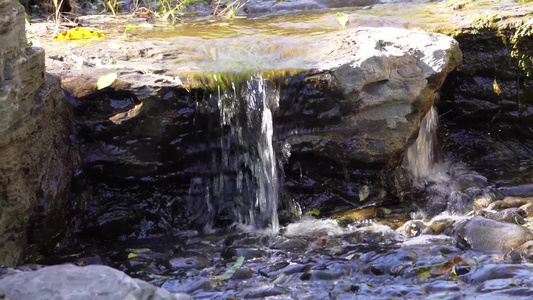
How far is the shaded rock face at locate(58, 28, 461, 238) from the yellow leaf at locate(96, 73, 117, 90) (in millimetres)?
37

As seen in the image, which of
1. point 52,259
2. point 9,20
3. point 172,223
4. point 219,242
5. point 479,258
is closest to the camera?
point 9,20

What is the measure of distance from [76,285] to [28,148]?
1.42 metres

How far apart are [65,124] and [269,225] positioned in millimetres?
1514

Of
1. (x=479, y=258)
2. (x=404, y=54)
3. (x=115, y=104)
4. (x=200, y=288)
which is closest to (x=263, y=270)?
(x=200, y=288)

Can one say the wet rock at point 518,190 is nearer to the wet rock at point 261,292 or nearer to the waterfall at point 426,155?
the waterfall at point 426,155

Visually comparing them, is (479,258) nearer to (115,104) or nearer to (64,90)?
(115,104)

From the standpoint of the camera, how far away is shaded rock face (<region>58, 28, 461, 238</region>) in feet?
14.2

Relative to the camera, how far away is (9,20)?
345cm

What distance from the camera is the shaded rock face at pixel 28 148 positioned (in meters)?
3.49

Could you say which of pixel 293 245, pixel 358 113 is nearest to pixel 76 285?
pixel 293 245

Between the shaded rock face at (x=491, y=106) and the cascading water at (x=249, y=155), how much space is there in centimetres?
190

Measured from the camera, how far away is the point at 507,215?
4320 mm

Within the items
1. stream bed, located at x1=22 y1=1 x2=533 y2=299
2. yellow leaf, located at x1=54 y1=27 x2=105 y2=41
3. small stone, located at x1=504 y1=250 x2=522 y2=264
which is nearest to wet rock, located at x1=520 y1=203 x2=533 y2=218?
stream bed, located at x1=22 y1=1 x2=533 y2=299

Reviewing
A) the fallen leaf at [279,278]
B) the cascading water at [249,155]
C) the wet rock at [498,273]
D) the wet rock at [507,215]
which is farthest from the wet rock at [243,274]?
the wet rock at [507,215]
